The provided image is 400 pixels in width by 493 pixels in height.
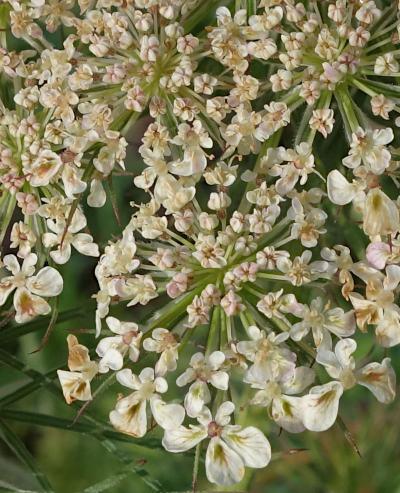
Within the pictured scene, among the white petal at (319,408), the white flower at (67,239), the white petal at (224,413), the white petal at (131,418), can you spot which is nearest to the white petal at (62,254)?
the white flower at (67,239)

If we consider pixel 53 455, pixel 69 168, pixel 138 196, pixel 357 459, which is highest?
pixel 69 168

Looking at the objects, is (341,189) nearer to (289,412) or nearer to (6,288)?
(289,412)

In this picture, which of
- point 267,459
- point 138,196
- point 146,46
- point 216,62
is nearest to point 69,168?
point 146,46

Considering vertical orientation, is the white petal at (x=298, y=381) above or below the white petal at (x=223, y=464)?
above

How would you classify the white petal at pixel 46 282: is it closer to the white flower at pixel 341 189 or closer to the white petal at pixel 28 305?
the white petal at pixel 28 305

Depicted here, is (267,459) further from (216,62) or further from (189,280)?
(216,62)

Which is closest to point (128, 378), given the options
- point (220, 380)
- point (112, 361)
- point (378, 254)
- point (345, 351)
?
point (112, 361)

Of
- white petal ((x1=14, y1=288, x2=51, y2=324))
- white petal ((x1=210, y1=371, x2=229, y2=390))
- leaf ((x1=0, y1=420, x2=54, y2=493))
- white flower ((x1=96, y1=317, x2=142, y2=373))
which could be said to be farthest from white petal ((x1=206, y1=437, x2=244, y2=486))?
leaf ((x1=0, y1=420, x2=54, y2=493))
